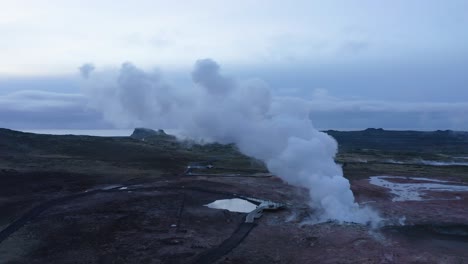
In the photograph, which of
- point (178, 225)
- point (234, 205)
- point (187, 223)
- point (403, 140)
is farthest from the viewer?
point (403, 140)

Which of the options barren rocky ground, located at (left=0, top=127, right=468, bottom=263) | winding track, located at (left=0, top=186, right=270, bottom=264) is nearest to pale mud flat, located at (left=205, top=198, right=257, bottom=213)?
barren rocky ground, located at (left=0, top=127, right=468, bottom=263)

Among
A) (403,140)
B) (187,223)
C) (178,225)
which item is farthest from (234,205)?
(403,140)

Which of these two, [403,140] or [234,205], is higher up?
[403,140]

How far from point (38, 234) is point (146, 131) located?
138 m

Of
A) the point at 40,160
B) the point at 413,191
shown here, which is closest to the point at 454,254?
the point at 413,191

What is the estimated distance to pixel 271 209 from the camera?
3572cm

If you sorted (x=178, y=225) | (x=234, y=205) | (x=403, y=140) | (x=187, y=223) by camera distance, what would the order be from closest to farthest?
(x=178, y=225)
(x=187, y=223)
(x=234, y=205)
(x=403, y=140)

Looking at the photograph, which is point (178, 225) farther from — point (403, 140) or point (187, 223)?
point (403, 140)

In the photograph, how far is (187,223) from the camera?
31.5 m

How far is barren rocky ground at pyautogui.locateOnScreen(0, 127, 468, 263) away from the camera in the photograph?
24.7m

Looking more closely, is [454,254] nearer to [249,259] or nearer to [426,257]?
[426,257]

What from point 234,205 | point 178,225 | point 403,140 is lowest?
point 178,225

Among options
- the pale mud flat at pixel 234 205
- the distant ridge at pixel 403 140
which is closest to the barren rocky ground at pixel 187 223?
the pale mud flat at pixel 234 205

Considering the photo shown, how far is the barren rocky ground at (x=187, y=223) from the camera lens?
24719 millimetres
